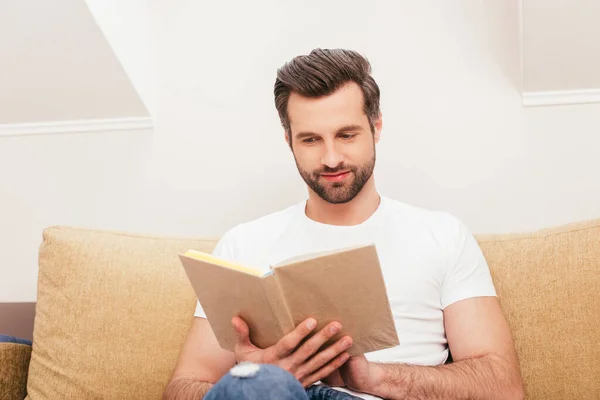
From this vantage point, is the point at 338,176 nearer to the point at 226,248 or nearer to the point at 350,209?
the point at 350,209

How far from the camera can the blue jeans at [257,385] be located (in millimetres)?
840

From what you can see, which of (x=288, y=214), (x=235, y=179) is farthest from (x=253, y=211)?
(x=288, y=214)

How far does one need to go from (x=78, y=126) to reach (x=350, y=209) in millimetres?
1118

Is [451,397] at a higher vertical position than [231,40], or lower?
lower

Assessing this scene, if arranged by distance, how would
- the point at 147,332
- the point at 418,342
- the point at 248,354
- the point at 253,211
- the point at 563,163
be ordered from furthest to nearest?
the point at 253,211
the point at 563,163
the point at 147,332
the point at 418,342
the point at 248,354

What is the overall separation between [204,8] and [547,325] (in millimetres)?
1453

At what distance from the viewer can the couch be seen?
4.62 ft

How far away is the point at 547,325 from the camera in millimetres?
1429

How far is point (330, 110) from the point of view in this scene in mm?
1480

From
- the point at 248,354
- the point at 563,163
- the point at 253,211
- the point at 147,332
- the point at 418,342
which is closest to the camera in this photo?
the point at 248,354

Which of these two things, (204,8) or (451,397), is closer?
(451,397)

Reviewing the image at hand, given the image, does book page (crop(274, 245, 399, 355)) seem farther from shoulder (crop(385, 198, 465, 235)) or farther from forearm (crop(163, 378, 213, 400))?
shoulder (crop(385, 198, 465, 235))

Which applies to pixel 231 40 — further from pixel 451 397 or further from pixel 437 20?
pixel 451 397

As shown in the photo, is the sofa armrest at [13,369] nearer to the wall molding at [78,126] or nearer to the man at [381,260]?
the man at [381,260]
